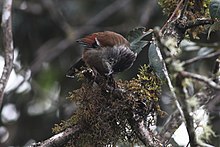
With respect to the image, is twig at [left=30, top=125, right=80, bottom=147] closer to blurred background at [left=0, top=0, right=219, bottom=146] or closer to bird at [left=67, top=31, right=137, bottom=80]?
bird at [left=67, top=31, right=137, bottom=80]

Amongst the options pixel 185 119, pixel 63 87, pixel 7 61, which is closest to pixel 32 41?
pixel 63 87

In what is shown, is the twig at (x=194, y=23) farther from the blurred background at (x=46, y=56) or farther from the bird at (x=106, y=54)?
the blurred background at (x=46, y=56)

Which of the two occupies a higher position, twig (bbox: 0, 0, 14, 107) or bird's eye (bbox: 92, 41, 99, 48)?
twig (bbox: 0, 0, 14, 107)

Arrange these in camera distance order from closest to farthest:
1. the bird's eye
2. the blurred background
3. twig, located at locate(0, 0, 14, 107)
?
twig, located at locate(0, 0, 14, 107), the bird's eye, the blurred background

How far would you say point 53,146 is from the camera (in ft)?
8.46

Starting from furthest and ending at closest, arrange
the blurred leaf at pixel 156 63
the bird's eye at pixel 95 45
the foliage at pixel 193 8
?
the bird's eye at pixel 95 45 < the foliage at pixel 193 8 < the blurred leaf at pixel 156 63

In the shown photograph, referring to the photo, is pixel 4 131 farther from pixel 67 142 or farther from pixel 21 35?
pixel 67 142

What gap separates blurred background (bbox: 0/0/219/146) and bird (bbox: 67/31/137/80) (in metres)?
1.32

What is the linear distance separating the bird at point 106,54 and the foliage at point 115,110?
11.4 inches

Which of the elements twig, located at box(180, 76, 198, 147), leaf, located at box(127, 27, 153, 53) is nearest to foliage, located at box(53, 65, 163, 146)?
leaf, located at box(127, 27, 153, 53)

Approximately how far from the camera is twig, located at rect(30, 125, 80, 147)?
258 centimetres

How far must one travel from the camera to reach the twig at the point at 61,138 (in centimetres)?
258

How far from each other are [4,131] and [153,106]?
2.64 m

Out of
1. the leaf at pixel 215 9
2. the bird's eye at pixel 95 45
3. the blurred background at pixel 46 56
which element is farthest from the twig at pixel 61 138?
the blurred background at pixel 46 56
